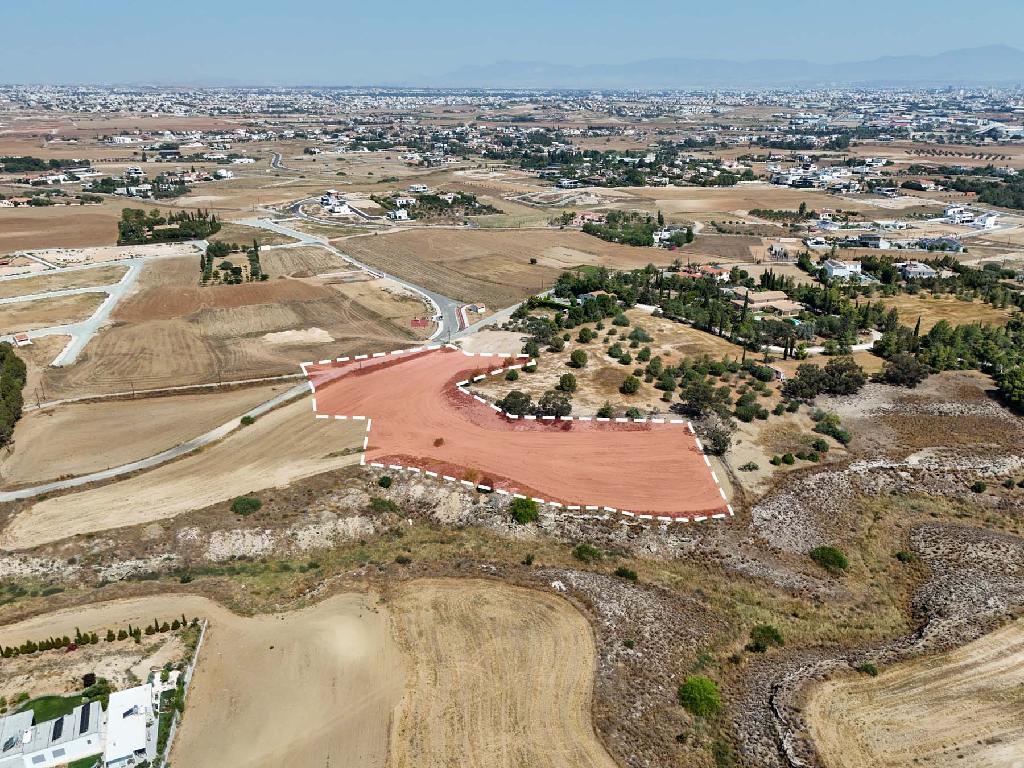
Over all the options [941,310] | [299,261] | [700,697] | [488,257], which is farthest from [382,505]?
[941,310]

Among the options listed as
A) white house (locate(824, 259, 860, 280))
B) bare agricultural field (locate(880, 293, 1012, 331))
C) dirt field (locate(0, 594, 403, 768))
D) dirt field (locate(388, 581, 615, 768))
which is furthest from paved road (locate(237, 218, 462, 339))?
white house (locate(824, 259, 860, 280))

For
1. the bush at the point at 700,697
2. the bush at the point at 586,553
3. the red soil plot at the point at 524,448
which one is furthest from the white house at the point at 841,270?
the bush at the point at 700,697

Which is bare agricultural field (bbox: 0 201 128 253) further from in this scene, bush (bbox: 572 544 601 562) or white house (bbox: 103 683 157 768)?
bush (bbox: 572 544 601 562)

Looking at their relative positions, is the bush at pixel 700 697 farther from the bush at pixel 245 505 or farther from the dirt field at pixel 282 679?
the bush at pixel 245 505

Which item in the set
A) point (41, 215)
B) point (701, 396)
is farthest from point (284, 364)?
point (41, 215)

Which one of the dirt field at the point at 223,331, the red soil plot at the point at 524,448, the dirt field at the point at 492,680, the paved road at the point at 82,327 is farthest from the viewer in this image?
the paved road at the point at 82,327

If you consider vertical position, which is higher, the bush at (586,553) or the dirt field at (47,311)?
the dirt field at (47,311)

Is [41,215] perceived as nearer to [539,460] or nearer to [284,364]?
[284,364]
